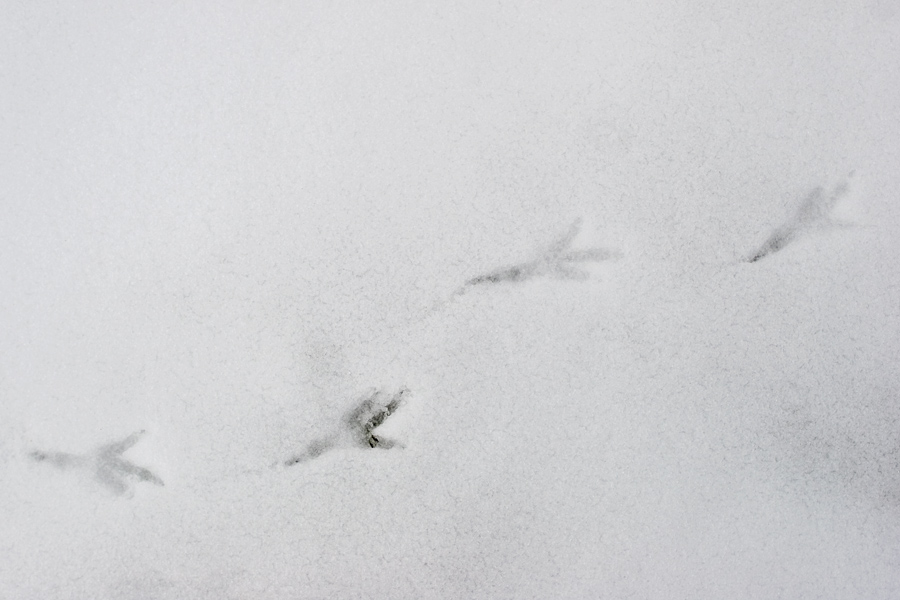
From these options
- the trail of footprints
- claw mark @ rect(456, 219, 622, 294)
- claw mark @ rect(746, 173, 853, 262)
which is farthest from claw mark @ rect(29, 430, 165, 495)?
claw mark @ rect(746, 173, 853, 262)

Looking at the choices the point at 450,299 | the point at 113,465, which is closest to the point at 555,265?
the point at 450,299

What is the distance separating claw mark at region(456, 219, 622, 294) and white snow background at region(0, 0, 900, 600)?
11 mm

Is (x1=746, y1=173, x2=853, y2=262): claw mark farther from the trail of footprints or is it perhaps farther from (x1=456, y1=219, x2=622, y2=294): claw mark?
(x1=456, y1=219, x2=622, y2=294): claw mark

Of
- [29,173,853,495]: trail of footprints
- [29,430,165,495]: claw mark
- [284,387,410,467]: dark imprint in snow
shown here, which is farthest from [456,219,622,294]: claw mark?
[29,430,165,495]: claw mark

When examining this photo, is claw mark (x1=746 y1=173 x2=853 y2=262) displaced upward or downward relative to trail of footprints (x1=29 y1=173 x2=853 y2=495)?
downward

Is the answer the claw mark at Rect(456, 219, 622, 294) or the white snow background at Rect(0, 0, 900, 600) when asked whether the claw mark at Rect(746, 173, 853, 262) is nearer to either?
the white snow background at Rect(0, 0, 900, 600)

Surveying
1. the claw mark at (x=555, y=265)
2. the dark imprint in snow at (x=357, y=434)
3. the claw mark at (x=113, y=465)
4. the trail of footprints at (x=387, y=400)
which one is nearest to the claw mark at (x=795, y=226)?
the trail of footprints at (x=387, y=400)

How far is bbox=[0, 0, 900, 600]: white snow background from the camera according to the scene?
673 millimetres

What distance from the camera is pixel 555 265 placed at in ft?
2.30

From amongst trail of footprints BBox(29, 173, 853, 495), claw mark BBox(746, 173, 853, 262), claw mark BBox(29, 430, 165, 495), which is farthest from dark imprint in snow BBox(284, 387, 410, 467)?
claw mark BBox(746, 173, 853, 262)

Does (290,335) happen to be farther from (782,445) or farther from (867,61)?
(867,61)

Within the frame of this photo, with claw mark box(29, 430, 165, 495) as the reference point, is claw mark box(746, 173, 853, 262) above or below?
below

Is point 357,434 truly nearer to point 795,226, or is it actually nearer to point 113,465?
point 113,465

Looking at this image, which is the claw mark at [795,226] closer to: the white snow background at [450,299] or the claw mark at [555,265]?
the white snow background at [450,299]
